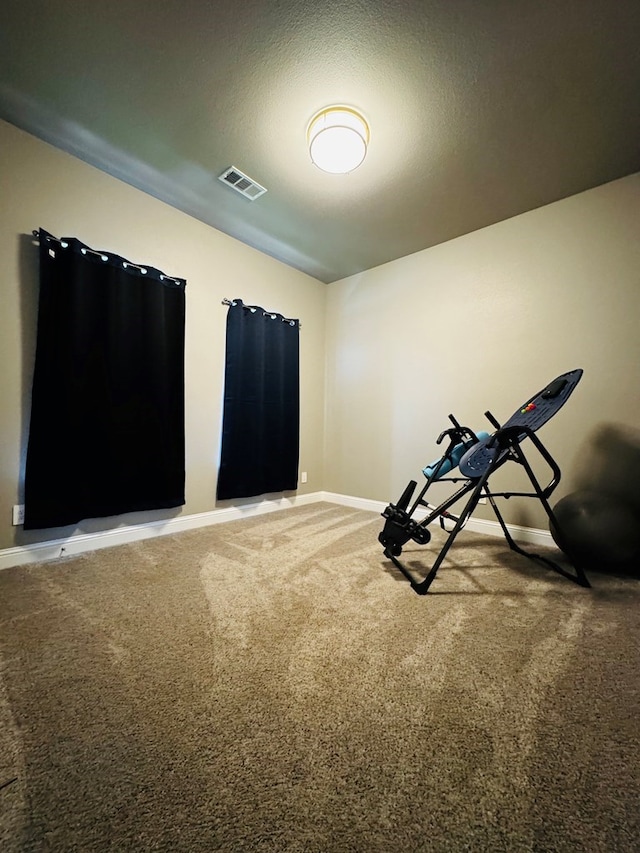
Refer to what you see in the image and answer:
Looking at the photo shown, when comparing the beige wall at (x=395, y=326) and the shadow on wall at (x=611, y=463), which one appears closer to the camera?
the beige wall at (x=395, y=326)

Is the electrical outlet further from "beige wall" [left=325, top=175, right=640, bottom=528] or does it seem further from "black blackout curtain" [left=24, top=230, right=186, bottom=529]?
"beige wall" [left=325, top=175, right=640, bottom=528]

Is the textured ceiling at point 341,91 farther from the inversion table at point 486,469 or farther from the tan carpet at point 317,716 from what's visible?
the tan carpet at point 317,716

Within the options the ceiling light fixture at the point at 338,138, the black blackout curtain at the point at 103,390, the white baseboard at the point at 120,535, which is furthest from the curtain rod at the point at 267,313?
the white baseboard at the point at 120,535

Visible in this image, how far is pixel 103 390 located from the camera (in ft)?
7.07

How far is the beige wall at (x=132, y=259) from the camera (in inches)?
74.4

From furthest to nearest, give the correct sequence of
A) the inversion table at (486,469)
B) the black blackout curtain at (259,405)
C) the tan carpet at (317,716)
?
1. the black blackout curtain at (259,405)
2. the inversion table at (486,469)
3. the tan carpet at (317,716)

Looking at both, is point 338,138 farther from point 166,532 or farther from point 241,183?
point 166,532

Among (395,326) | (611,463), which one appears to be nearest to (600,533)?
(611,463)

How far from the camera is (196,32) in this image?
144cm

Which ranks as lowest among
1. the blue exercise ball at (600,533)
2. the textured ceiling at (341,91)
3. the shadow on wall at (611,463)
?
the blue exercise ball at (600,533)

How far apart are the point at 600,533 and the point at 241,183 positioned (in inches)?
130

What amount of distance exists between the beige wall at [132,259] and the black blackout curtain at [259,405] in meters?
0.11

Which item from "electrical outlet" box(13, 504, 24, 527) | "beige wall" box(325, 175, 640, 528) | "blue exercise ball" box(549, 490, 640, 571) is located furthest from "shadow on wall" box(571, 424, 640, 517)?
"electrical outlet" box(13, 504, 24, 527)

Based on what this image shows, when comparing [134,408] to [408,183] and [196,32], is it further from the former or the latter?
[408,183]
